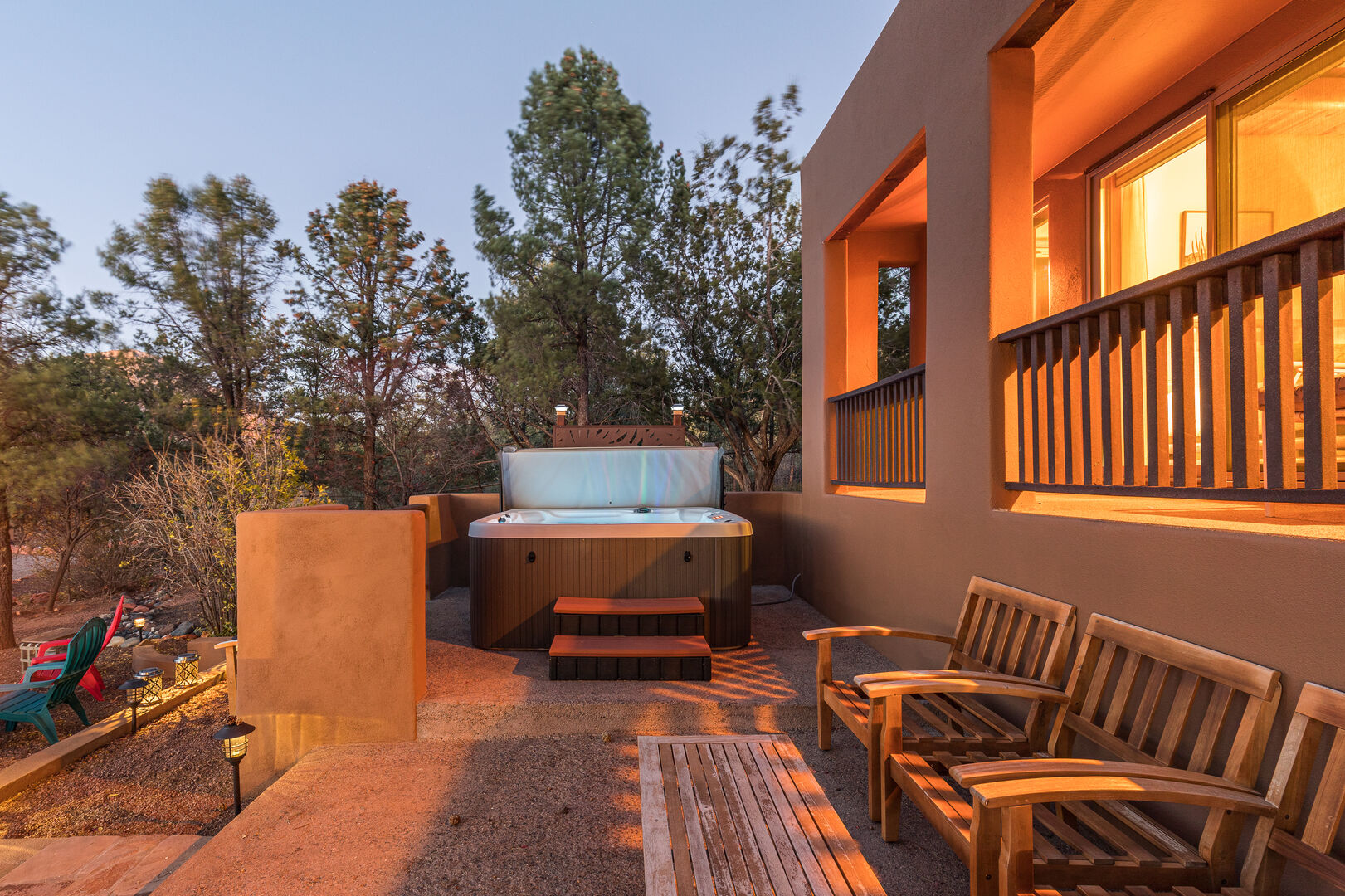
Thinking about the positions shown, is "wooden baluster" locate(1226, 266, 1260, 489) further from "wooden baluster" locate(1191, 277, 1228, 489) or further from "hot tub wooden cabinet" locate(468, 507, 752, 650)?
"hot tub wooden cabinet" locate(468, 507, 752, 650)

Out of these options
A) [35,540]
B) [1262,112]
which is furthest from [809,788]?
[35,540]

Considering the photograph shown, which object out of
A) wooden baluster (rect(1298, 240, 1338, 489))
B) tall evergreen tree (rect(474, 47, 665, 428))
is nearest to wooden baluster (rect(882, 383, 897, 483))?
wooden baluster (rect(1298, 240, 1338, 489))

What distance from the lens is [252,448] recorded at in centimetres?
641

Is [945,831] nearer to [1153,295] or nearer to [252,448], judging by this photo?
[1153,295]

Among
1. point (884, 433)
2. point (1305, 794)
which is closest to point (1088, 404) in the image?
point (1305, 794)

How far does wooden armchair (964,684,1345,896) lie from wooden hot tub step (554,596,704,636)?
2.43 meters

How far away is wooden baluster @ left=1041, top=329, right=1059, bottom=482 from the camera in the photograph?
245 cm

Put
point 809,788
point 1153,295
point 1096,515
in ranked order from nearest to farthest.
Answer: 1. point 809,788
2. point 1153,295
3. point 1096,515

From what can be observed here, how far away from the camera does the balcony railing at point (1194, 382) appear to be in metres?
1.50

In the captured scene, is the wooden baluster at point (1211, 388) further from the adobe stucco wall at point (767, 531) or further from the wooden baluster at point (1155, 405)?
the adobe stucco wall at point (767, 531)

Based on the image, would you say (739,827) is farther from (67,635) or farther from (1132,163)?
(67,635)

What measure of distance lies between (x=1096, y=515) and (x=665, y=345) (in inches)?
386

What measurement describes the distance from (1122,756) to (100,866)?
141 inches

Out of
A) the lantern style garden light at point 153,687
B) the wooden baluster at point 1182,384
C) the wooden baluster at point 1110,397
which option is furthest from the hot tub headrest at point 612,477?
the wooden baluster at point 1182,384
